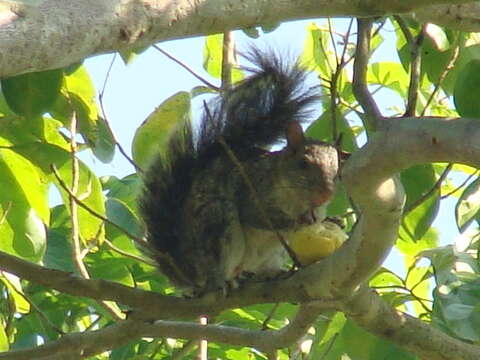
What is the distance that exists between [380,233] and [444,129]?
1.22ft

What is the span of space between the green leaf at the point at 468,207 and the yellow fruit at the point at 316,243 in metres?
0.36

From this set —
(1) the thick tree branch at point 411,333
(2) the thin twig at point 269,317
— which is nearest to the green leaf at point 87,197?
(2) the thin twig at point 269,317

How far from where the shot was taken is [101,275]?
336 centimetres

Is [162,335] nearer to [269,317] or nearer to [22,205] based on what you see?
[269,317]

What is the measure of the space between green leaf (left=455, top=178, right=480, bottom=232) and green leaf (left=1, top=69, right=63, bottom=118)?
893mm

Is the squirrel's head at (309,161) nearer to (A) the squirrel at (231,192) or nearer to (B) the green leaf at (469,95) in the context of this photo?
(A) the squirrel at (231,192)

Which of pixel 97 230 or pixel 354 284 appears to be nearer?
pixel 354 284

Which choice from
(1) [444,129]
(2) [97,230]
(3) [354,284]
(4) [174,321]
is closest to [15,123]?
(2) [97,230]

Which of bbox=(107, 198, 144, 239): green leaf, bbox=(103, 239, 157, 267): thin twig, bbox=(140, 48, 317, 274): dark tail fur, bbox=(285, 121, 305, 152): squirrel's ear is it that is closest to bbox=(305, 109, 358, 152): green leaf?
bbox=(140, 48, 317, 274): dark tail fur

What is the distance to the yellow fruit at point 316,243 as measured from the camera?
9.71 feet

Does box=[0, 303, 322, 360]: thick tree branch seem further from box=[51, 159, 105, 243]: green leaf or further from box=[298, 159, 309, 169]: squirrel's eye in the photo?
box=[298, 159, 309, 169]: squirrel's eye

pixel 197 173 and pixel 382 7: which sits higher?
pixel 382 7

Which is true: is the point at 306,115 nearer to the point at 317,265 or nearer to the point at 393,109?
the point at 393,109

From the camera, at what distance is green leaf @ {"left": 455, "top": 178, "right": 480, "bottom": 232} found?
2656mm
